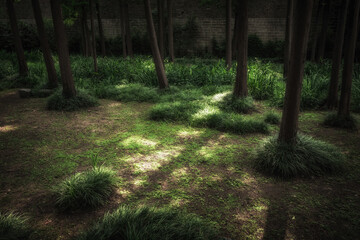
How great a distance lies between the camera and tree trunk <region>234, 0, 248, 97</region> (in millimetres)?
6430

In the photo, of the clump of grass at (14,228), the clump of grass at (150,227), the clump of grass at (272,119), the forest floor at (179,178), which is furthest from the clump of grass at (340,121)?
the clump of grass at (14,228)

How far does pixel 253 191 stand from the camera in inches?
129

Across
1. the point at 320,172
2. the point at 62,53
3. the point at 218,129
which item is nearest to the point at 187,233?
the point at 320,172

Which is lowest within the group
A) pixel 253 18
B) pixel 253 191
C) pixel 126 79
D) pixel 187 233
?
pixel 253 191

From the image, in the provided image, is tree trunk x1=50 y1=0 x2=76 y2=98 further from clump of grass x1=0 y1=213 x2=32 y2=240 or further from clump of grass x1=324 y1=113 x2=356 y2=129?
clump of grass x1=324 y1=113 x2=356 y2=129

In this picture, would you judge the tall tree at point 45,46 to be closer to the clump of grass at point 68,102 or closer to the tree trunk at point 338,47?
the clump of grass at point 68,102

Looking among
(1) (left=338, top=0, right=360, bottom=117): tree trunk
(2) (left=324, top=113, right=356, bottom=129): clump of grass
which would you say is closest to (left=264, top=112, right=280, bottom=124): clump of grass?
(2) (left=324, top=113, right=356, bottom=129): clump of grass

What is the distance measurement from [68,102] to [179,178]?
533 cm

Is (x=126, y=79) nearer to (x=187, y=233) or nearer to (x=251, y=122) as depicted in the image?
(x=251, y=122)

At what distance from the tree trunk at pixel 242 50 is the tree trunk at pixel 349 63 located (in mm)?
2535

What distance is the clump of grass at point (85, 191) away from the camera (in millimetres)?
2855

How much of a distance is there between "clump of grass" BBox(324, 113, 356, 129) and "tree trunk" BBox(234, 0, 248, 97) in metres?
2.40

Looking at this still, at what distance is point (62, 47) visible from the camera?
702 cm

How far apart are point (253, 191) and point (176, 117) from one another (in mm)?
3602
